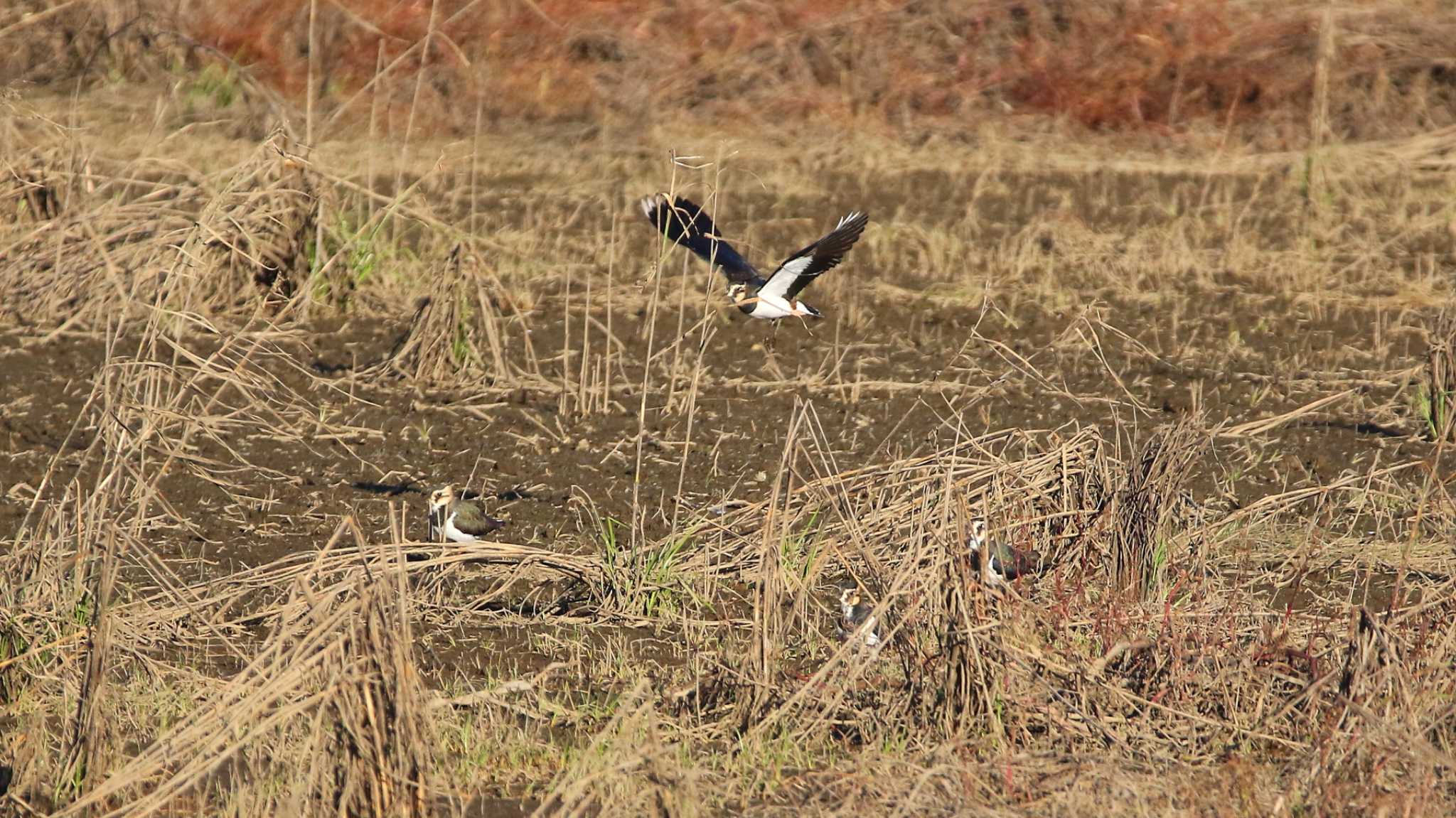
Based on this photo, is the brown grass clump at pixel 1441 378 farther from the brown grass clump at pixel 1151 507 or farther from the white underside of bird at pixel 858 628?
the white underside of bird at pixel 858 628

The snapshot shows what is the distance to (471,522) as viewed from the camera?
18.0 feet

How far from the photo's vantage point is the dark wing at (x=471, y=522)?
5.44 meters

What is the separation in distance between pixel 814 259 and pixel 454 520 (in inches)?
60.8

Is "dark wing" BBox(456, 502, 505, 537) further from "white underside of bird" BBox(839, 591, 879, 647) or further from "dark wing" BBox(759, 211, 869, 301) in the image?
"dark wing" BBox(759, 211, 869, 301)

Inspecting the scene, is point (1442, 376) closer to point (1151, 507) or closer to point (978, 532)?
point (1151, 507)

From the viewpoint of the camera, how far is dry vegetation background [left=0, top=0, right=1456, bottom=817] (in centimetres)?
381

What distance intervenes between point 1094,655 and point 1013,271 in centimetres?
490

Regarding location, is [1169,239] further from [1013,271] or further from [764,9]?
[764,9]

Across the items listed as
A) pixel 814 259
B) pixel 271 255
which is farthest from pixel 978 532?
pixel 271 255

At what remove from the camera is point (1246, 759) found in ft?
12.9

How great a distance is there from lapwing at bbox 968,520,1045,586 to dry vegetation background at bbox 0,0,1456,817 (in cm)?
7

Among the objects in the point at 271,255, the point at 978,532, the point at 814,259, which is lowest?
the point at 271,255

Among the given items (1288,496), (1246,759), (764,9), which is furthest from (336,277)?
(764,9)

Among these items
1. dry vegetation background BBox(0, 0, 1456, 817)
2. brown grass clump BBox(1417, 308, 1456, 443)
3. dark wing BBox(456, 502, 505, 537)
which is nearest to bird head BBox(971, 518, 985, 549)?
dry vegetation background BBox(0, 0, 1456, 817)
